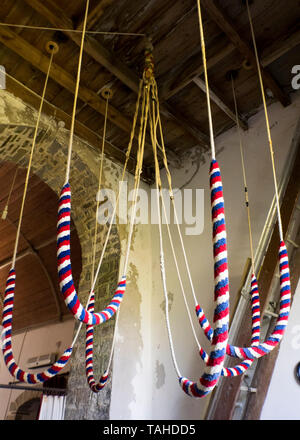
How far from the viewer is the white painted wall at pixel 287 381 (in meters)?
2.61

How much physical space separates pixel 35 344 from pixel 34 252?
2.04m

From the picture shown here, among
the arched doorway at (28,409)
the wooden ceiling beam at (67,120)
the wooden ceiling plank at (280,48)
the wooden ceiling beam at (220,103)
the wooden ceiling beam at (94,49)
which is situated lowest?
the arched doorway at (28,409)

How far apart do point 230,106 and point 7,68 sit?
2323mm

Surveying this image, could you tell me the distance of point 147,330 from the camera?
154 inches

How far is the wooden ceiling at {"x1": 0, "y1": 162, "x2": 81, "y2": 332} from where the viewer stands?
526 centimetres

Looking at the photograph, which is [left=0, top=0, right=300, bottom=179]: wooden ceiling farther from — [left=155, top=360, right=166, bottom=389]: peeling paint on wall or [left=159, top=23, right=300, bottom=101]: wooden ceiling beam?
[left=155, top=360, right=166, bottom=389]: peeling paint on wall

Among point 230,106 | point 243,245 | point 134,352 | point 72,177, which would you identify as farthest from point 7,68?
point 134,352

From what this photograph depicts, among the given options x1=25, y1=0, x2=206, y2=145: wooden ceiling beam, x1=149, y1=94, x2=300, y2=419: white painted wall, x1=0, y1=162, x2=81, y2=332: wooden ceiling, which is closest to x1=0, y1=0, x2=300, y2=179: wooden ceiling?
x1=25, y1=0, x2=206, y2=145: wooden ceiling beam

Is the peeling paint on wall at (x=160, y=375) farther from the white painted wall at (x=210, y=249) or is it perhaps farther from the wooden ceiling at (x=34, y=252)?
the wooden ceiling at (x=34, y=252)

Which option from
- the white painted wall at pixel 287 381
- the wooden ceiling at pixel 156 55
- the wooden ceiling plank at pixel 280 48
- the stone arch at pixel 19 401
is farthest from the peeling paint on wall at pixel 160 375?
the stone arch at pixel 19 401

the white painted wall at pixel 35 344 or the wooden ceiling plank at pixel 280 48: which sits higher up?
the wooden ceiling plank at pixel 280 48

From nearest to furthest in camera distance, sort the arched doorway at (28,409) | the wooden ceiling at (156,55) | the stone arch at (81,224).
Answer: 1. the wooden ceiling at (156,55)
2. the stone arch at (81,224)
3. the arched doorway at (28,409)

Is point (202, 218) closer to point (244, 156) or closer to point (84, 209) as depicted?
point (244, 156)

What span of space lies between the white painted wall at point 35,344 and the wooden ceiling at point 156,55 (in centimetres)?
399
